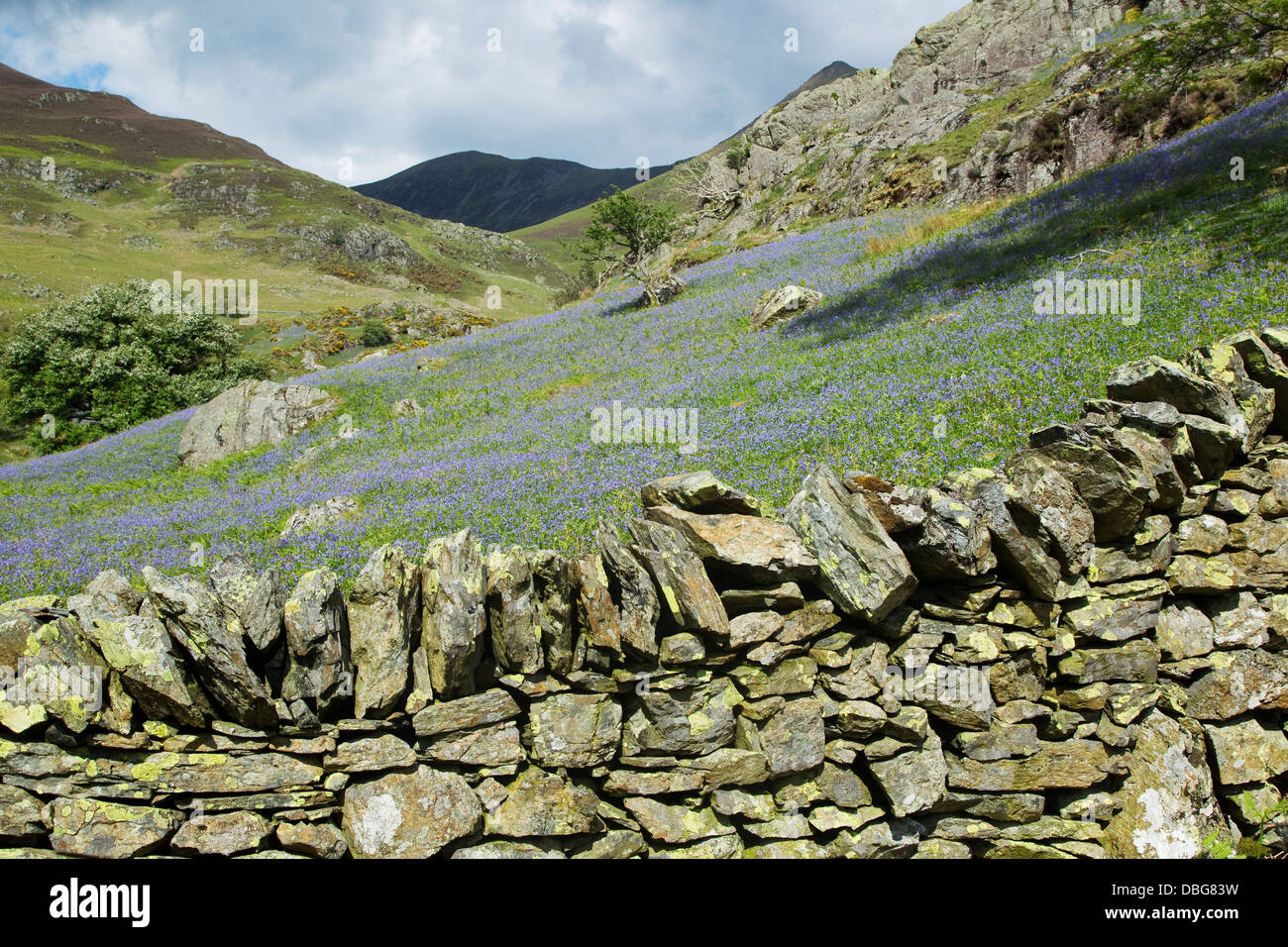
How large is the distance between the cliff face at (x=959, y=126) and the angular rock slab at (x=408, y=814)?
3294 centimetres

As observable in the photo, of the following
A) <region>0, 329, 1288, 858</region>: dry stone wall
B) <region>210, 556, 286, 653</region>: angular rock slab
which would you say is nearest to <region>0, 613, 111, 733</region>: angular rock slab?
<region>0, 329, 1288, 858</region>: dry stone wall

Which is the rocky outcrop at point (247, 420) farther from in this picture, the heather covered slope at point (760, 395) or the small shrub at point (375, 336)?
the small shrub at point (375, 336)

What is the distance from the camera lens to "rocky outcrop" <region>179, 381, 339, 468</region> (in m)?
18.2

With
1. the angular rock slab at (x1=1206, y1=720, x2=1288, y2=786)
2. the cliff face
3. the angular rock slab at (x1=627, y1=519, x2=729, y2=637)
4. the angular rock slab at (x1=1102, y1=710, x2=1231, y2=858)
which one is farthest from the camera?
the cliff face

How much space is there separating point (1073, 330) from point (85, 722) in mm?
12880

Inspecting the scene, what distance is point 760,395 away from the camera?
39.1ft

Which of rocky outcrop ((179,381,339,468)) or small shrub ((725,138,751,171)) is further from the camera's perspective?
small shrub ((725,138,751,171))

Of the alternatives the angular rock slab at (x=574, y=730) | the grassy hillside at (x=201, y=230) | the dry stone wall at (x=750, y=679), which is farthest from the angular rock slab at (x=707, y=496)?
the grassy hillside at (x=201, y=230)

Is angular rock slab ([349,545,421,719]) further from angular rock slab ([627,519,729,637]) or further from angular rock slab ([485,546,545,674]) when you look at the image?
angular rock slab ([627,519,729,637])

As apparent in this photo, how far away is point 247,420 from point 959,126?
4614 cm

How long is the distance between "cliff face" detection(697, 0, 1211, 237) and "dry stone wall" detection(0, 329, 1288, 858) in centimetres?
2711

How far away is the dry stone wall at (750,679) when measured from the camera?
4.54m

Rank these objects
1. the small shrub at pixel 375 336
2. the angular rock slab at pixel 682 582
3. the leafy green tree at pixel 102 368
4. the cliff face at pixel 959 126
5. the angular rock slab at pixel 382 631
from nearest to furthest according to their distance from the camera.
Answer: the angular rock slab at pixel 382 631, the angular rock slab at pixel 682 582, the cliff face at pixel 959 126, the leafy green tree at pixel 102 368, the small shrub at pixel 375 336

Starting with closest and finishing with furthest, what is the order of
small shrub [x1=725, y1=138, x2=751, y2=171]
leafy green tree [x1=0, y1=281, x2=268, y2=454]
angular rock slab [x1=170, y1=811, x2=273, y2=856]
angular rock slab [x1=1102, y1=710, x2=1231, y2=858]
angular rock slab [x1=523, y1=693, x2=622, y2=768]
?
1. angular rock slab [x1=170, y1=811, x2=273, y2=856]
2. angular rock slab [x1=523, y1=693, x2=622, y2=768]
3. angular rock slab [x1=1102, y1=710, x2=1231, y2=858]
4. leafy green tree [x1=0, y1=281, x2=268, y2=454]
5. small shrub [x1=725, y1=138, x2=751, y2=171]
